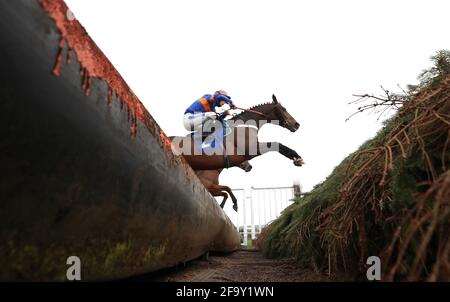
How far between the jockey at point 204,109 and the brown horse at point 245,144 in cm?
27

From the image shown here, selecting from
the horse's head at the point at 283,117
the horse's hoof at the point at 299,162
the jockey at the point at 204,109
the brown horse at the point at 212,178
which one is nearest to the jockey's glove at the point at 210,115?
the jockey at the point at 204,109

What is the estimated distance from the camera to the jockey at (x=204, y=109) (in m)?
5.67

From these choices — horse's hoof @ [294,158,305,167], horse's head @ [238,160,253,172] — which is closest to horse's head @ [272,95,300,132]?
horse's hoof @ [294,158,305,167]

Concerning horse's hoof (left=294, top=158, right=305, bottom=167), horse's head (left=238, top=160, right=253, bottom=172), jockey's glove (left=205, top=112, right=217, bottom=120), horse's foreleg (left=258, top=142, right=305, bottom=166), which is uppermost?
jockey's glove (left=205, top=112, right=217, bottom=120)

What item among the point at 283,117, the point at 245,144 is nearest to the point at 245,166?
the point at 245,144

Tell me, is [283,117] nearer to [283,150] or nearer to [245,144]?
[283,150]

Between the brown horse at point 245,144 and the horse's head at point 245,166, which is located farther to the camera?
the horse's head at point 245,166

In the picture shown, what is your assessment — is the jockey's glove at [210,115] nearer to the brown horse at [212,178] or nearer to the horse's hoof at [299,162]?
the brown horse at [212,178]

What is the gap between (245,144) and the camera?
613 cm

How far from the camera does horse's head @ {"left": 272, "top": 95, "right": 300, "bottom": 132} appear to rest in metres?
6.87

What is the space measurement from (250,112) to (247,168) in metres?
1.25

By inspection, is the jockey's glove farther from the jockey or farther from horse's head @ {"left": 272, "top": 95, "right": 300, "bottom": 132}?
horse's head @ {"left": 272, "top": 95, "right": 300, "bottom": 132}

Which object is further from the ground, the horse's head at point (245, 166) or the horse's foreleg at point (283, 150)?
the horse's foreleg at point (283, 150)
